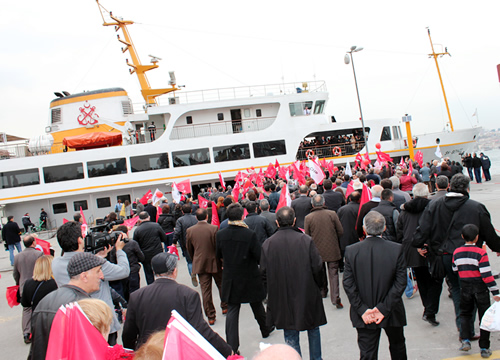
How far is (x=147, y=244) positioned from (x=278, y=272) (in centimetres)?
390

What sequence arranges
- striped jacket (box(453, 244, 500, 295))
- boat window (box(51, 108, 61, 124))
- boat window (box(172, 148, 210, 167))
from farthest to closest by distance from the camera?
boat window (box(51, 108, 61, 124))
boat window (box(172, 148, 210, 167))
striped jacket (box(453, 244, 500, 295))

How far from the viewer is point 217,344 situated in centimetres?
299

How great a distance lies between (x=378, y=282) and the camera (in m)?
3.72

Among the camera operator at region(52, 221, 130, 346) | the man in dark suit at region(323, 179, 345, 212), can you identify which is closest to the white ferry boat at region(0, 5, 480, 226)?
the man in dark suit at region(323, 179, 345, 212)

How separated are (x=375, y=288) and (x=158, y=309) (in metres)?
2.01

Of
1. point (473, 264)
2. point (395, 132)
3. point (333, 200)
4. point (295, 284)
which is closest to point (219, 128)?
point (395, 132)

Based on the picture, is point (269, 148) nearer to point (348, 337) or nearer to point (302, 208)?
point (302, 208)

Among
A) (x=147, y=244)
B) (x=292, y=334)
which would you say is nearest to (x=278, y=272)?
(x=292, y=334)

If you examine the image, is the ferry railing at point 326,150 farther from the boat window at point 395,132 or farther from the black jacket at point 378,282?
the black jacket at point 378,282

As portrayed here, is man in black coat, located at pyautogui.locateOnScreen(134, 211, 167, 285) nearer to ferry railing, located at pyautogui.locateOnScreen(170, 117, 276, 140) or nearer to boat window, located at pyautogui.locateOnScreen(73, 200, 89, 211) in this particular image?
ferry railing, located at pyautogui.locateOnScreen(170, 117, 276, 140)

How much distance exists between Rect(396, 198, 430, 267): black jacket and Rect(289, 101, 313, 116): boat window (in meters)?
21.2

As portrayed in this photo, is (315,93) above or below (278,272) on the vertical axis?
above

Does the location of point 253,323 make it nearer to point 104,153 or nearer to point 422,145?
point 104,153

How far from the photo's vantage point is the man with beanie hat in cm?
296
